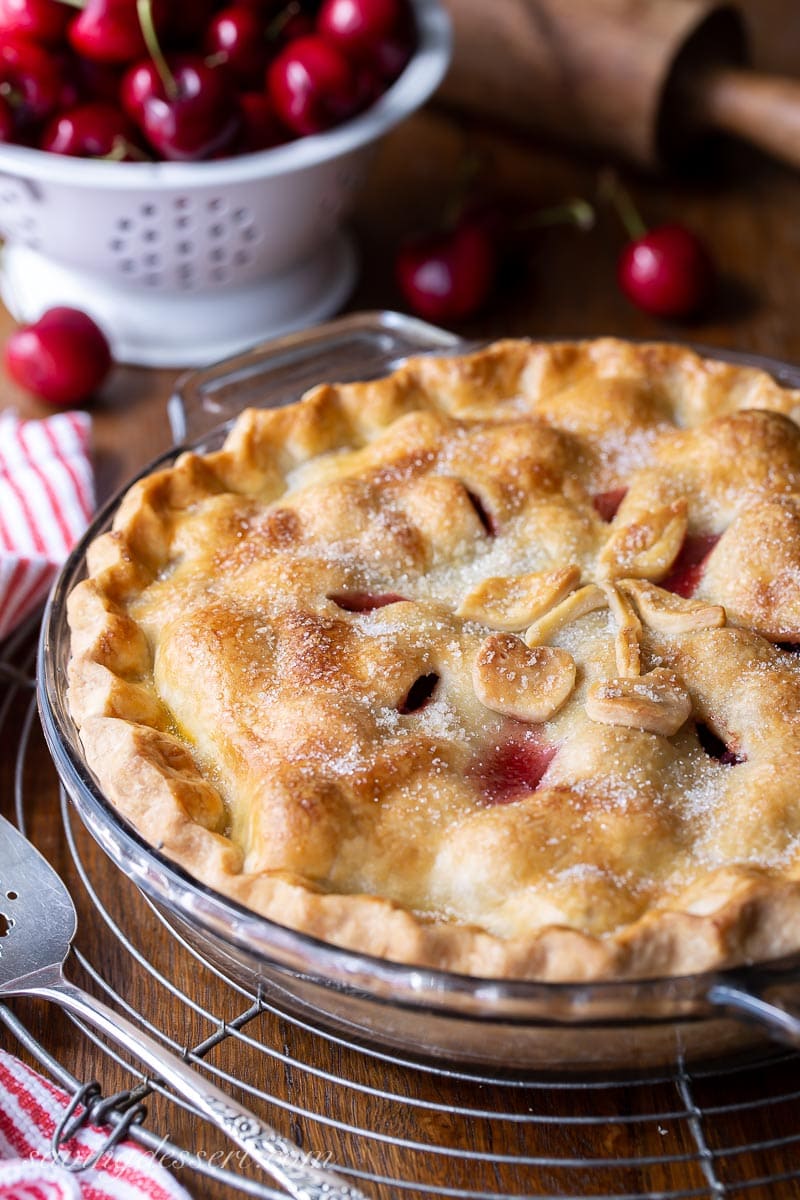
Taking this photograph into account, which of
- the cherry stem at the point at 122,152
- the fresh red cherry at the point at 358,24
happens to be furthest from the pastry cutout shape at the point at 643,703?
the fresh red cherry at the point at 358,24

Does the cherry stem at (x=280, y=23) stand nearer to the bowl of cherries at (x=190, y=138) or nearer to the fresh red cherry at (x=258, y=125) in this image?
the bowl of cherries at (x=190, y=138)

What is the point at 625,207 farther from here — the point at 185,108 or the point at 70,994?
the point at 70,994

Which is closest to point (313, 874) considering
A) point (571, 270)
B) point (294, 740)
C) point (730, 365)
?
point (294, 740)

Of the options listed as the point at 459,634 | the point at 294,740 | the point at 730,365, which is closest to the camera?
the point at 294,740

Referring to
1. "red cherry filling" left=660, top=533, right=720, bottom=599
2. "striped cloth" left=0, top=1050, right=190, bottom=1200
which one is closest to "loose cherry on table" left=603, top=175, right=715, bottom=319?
"red cherry filling" left=660, top=533, right=720, bottom=599

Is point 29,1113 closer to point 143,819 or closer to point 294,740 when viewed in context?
point 143,819

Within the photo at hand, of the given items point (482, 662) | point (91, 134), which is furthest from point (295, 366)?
point (482, 662)

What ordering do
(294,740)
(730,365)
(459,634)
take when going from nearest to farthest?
(294,740), (459,634), (730,365)

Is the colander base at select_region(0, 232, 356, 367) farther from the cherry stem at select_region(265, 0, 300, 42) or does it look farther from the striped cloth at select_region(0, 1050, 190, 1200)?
the striped cloth at select_region(0, 1050, 190, 1200)
